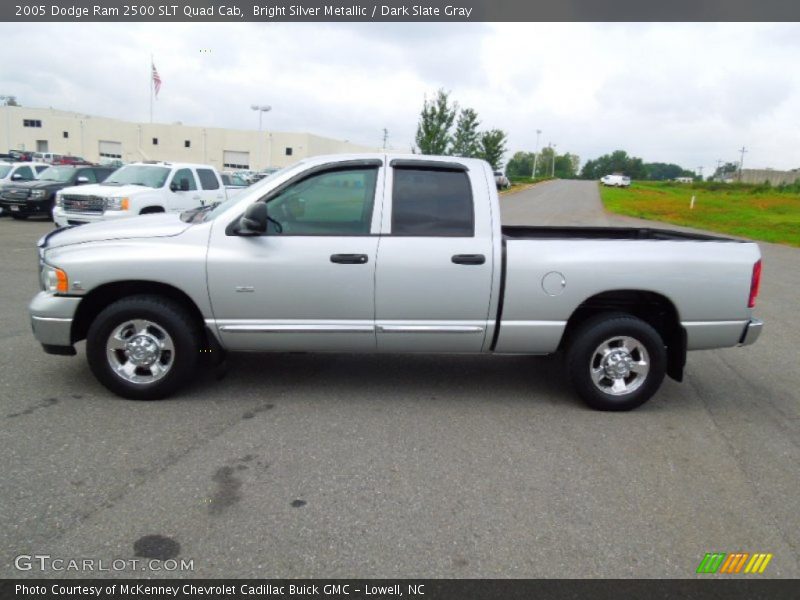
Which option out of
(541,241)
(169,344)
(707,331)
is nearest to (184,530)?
(169,344)

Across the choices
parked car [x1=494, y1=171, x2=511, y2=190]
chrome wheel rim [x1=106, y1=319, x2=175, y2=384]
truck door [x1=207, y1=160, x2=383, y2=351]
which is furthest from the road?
parked car [x1=494, y1=171, x2=511, y2=190]

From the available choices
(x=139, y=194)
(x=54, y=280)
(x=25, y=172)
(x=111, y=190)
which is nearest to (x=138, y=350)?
(x=54, y=280)

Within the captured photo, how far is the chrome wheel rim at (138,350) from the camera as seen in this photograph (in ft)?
15.2

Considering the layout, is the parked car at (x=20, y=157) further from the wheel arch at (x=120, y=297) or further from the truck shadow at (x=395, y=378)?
the truck shadow at (x=395, y=378)

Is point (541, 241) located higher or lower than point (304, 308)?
higher

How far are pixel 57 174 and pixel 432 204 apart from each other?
62.6ft

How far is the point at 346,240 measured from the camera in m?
4.61

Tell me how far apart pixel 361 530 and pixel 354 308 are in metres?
1.91

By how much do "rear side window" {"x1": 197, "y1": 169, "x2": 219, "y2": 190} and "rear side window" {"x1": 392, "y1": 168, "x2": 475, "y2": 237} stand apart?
11.6m

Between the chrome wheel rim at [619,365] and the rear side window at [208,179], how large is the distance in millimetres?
12504

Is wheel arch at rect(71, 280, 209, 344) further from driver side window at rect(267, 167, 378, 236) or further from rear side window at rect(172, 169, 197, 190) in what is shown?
rear side window at rect(172, 169, 197, 190)

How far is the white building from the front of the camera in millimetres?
72438

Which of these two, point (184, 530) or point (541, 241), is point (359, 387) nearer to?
point (541, 241)

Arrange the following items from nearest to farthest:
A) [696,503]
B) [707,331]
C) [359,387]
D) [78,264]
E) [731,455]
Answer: [696,503]
[731,455]
[78,264]
[707,331]
[359,387]
